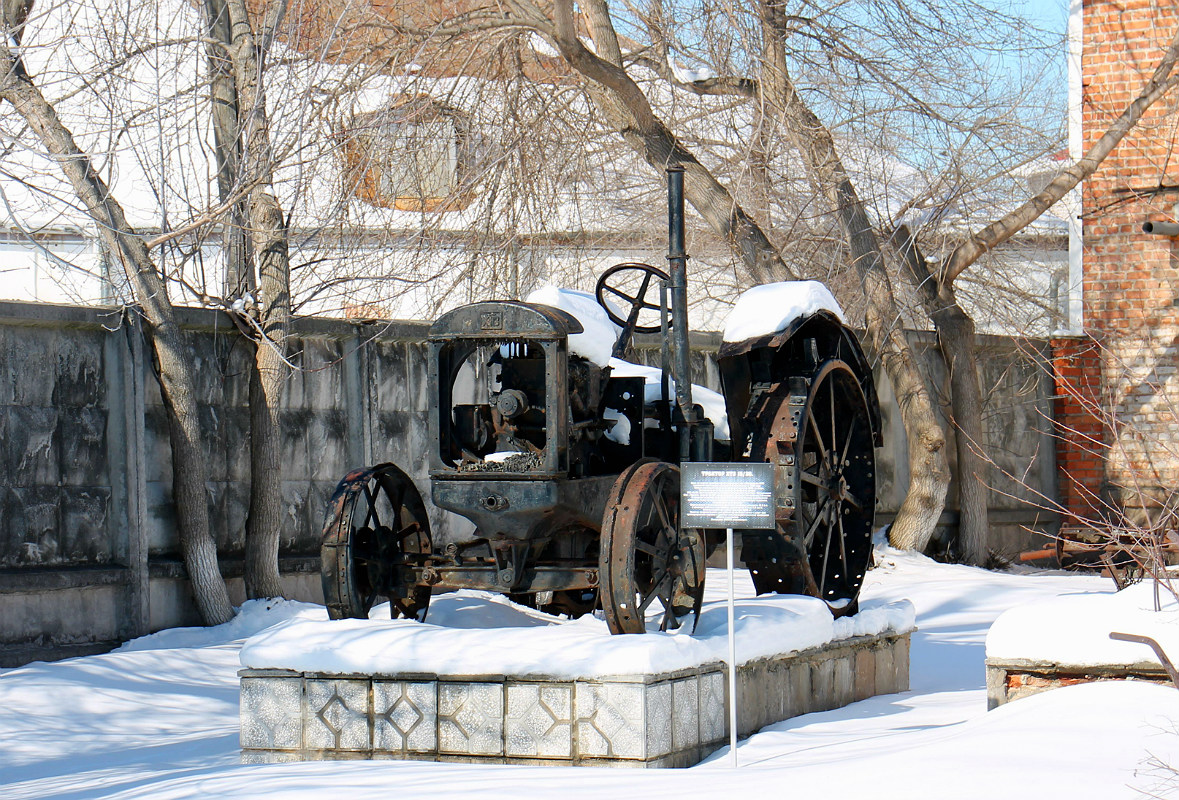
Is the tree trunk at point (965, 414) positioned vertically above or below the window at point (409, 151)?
below

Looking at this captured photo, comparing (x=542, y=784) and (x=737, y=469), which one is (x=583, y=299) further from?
(x=542, y=784)

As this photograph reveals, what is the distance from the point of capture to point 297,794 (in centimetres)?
495

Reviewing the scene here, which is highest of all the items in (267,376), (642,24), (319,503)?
(642,24)

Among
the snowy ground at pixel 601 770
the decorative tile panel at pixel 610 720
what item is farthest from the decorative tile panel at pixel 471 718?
the decorative tile panel at pixel 610 720

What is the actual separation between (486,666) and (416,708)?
1.20 feet

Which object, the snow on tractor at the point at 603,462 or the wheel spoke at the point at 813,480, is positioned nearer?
the snow on tractor at the point at 603,462

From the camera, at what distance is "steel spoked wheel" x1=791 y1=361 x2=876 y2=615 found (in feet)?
25.3

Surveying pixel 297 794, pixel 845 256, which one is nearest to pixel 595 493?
A: pixel 297 794

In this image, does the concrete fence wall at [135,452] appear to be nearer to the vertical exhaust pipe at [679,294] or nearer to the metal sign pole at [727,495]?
the vertical exhaust pipe at [679,294]

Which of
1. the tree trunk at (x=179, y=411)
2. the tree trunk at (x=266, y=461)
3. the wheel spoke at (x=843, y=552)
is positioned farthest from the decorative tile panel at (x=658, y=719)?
the tree trunk at (x=266, y=461)

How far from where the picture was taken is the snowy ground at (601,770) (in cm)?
486

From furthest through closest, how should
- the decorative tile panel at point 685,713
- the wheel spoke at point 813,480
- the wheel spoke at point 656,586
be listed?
the wheel spoke at point 813,480 < the wheel spoke at point 656,586 < the decorative tile panel at point 685,713

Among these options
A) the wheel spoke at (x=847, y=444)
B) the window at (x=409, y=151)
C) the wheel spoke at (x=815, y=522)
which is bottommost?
the wheel spoke at (x=815, y=522)

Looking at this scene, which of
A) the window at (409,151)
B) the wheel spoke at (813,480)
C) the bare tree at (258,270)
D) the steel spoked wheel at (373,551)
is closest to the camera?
the steel spoked wheel at (373,551)
